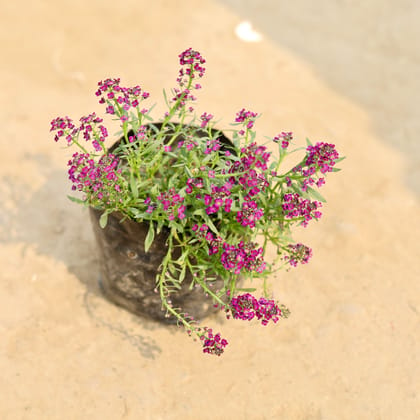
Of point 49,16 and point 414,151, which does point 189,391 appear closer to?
point 414,151

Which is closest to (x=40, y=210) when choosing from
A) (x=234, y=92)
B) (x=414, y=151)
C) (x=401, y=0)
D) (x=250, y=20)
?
(x=234, y=92)

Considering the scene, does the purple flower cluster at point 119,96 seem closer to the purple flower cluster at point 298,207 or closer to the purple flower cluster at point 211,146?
the purple flower cluster at point 211,146

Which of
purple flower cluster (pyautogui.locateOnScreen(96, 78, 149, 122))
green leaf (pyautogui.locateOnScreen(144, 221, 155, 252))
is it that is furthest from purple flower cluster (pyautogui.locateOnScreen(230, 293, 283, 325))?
purple flower cluster (pyautogui.locateOnScreen(96, 78, 149, 122))

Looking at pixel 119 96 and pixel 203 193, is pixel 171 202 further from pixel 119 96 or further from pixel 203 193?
pixel 119 96

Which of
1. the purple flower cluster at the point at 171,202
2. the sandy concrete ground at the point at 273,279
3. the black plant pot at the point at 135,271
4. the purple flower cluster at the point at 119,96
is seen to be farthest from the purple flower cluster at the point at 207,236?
the sandy concrete ground at the point at 273,279

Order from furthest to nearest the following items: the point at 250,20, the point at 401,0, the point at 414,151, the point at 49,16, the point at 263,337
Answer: the point at 401,0 < the point at 250,20 < the point at 49,16 < the point at 414,151 < the point at 263,337

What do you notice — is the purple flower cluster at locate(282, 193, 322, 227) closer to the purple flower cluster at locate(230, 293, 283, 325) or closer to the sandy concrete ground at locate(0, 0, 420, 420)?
the purple flower cluster at locate(230, 293, 283, 325)
